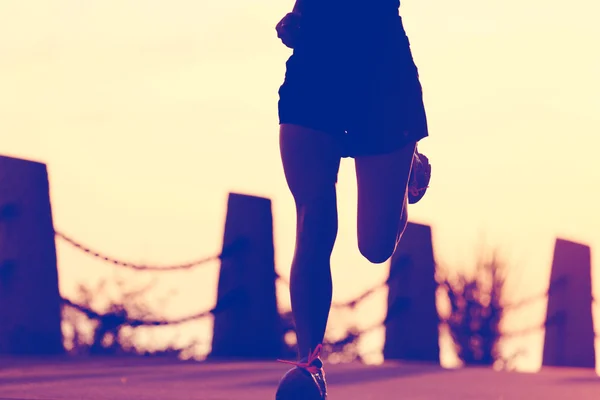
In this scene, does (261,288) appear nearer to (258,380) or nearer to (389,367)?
(389,367)

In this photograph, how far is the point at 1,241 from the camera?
29.3 feet

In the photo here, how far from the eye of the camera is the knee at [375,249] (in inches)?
188

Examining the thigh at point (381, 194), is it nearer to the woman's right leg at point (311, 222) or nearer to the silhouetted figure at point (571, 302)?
the woman's right leg at point (311, 222)

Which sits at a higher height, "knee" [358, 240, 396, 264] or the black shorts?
the black shorts

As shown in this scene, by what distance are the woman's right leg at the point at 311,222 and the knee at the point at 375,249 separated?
31 centimetres

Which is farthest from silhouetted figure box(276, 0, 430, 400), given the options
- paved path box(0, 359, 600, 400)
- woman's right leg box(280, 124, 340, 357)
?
paved path box(0, 359, 600, 400)

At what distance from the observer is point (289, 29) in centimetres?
457

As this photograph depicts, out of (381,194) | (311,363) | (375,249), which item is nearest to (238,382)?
(375,249)

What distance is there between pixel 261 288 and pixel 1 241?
81.3 inches

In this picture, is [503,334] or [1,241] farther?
[503,334]

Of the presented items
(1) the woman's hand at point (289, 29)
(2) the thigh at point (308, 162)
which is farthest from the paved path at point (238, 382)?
(1) the woman's hand at point (289, 29)

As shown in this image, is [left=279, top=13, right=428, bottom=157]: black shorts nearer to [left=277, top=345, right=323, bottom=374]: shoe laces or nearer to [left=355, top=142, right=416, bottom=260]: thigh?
[left=355, top=142, right=416, bottom=260]: thigh

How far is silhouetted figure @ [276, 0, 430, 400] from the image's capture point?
443cm

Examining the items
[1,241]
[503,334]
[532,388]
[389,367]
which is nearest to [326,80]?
[532,388]
